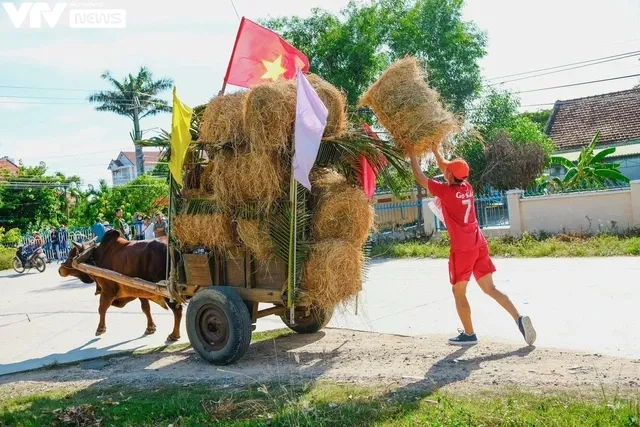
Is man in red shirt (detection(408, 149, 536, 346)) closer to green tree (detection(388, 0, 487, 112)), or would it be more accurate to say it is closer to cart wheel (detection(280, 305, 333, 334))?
cart wheel (detection(280, 305, 333, 334))

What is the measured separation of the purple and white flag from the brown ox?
3.11m

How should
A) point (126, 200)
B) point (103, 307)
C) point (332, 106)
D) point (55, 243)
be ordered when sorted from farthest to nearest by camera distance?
point (126, 200)
point (55, 243)
point (103, 307)
point (332, 106)

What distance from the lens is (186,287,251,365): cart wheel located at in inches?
257

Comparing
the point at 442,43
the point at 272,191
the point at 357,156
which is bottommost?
the point at 272,191

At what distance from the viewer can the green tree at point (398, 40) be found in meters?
21.7

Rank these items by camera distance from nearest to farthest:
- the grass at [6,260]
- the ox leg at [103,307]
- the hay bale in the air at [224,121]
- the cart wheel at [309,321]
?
the hay bale in the air at [224,121], the cart wheel at [309,321], the ox leg at [103,307], the grass at [6,260]

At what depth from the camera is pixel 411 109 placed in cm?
625

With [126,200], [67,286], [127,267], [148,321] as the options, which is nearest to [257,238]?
[127,267]

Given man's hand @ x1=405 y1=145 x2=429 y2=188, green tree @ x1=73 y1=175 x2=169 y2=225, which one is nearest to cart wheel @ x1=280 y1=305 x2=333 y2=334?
man's hand @ x1=405 y1=145 x2=429 y2=188

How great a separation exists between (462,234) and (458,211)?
9.0 inches

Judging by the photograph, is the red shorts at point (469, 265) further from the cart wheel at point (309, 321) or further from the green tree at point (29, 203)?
the green tree at point (29, 203)

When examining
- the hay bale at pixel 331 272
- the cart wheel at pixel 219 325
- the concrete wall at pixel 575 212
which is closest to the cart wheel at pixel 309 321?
the cart wheel at pixel 219 325

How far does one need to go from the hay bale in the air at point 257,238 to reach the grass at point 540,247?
9782 millimetres

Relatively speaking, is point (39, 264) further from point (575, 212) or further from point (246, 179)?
point (246, 179)
